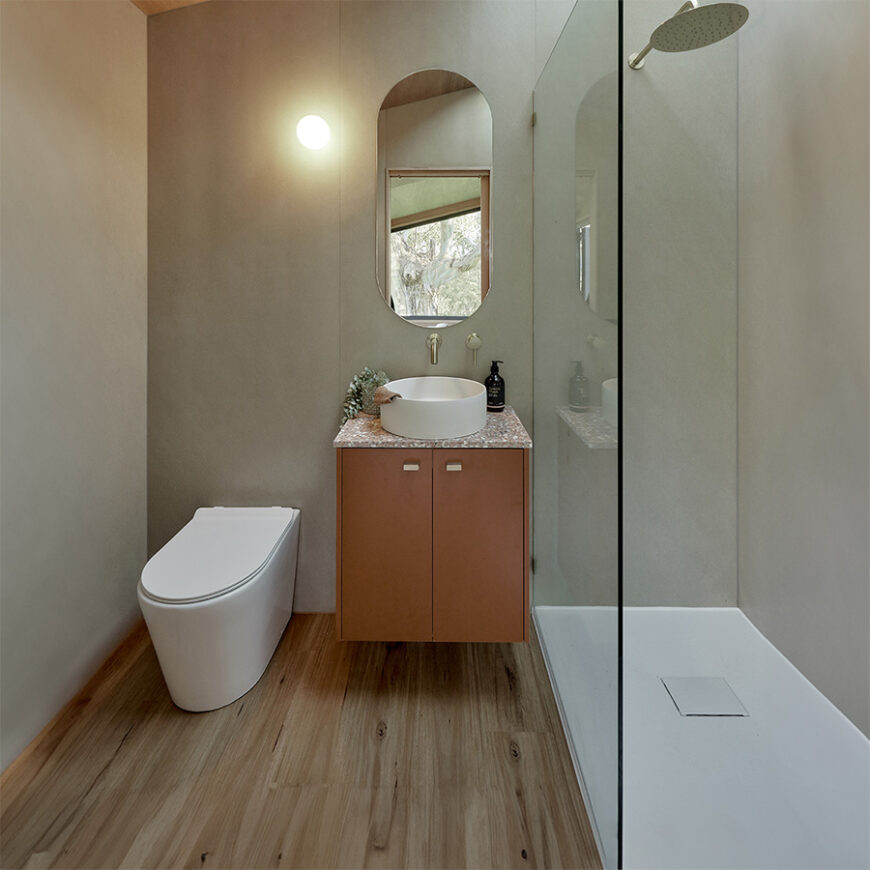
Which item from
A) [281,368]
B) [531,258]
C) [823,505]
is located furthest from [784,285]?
[281,368]

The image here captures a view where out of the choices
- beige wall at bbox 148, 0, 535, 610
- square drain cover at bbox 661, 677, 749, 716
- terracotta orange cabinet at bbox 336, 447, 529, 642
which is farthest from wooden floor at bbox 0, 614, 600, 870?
beige wall at bbox 148, 0, 535, 610

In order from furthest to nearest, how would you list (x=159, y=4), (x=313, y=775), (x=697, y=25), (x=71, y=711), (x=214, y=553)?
(x=159, y=4) → (x=214, y=553) → (x=71, y=711) → (x=697, y=25) → (x=313, y=775)

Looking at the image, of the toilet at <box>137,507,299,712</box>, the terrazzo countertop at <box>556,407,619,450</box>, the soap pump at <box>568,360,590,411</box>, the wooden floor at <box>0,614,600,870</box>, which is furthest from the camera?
the toilet at <box>137,507,299,712</box>

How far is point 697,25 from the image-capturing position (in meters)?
1.71

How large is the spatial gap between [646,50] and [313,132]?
1.22 metres

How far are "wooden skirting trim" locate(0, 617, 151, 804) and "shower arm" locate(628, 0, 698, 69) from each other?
105 inches

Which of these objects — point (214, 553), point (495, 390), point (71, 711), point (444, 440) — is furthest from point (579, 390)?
point (71, 711)

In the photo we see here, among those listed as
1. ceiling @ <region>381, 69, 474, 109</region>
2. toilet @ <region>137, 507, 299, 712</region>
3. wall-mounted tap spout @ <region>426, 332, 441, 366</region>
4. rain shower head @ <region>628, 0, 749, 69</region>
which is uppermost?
ceiling @ <region>381, 69, 474, 109</region>

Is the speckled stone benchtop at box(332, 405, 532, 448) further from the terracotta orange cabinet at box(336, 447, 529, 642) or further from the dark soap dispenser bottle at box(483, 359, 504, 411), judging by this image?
the dark soap dispenser bottle at box(483, 359, 504, 411)

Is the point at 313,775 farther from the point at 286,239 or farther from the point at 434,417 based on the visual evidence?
the point at 286,239

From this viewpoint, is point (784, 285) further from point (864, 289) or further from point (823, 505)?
point (823, 505)

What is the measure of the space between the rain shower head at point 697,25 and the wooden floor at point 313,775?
209 centimetres

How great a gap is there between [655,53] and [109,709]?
2940mm

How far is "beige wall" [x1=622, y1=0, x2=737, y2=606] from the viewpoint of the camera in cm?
214
